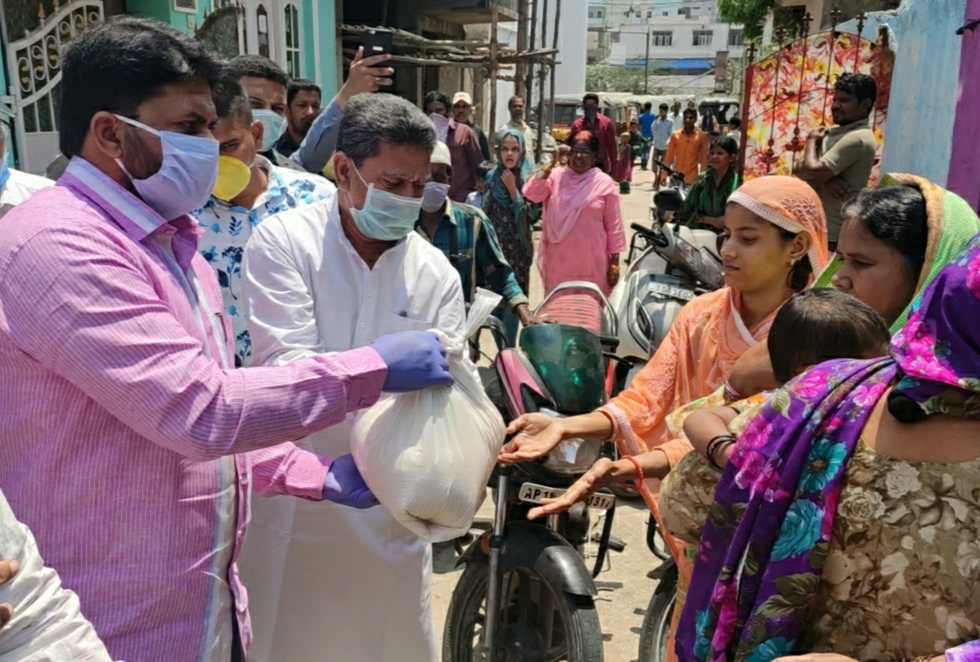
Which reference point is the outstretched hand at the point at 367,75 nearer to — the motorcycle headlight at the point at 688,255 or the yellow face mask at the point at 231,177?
the yellow face mask at the point at 231,177

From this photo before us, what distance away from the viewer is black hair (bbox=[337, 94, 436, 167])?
2145mm

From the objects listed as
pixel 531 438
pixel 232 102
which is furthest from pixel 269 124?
pixel 531 438

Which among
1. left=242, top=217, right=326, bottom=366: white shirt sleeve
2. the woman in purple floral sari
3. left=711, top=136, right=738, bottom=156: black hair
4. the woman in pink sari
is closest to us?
the woman in purple floral sari

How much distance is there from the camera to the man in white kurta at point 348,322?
2158 millimetres

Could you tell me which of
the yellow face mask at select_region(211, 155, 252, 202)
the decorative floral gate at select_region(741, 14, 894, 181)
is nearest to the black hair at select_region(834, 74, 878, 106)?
the decorative floral gate at select_region(741, 14, 894, 181)

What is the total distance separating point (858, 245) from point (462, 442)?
3.09 ft

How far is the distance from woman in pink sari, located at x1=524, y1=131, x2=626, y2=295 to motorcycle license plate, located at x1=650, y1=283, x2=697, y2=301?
1.10 metres

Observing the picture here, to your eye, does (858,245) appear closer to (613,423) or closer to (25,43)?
(613,423)

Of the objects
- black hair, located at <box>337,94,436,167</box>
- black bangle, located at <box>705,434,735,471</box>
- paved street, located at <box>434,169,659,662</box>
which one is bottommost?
paved street, located at <box>434,169,659,662</box>

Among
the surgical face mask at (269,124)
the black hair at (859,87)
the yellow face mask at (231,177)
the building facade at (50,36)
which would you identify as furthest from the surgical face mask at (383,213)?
the black hair at (859,87)

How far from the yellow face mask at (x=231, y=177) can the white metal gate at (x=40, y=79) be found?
141 inches

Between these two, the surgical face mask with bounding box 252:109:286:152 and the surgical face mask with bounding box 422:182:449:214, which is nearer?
the surgical face mask with bounding box 252:109:286:152

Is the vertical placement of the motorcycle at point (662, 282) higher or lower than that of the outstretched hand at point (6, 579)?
lower

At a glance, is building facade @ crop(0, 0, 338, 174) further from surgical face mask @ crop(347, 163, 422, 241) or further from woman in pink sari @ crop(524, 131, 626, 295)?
woman in pink sari @ crop(524, 131, 626, 295)
